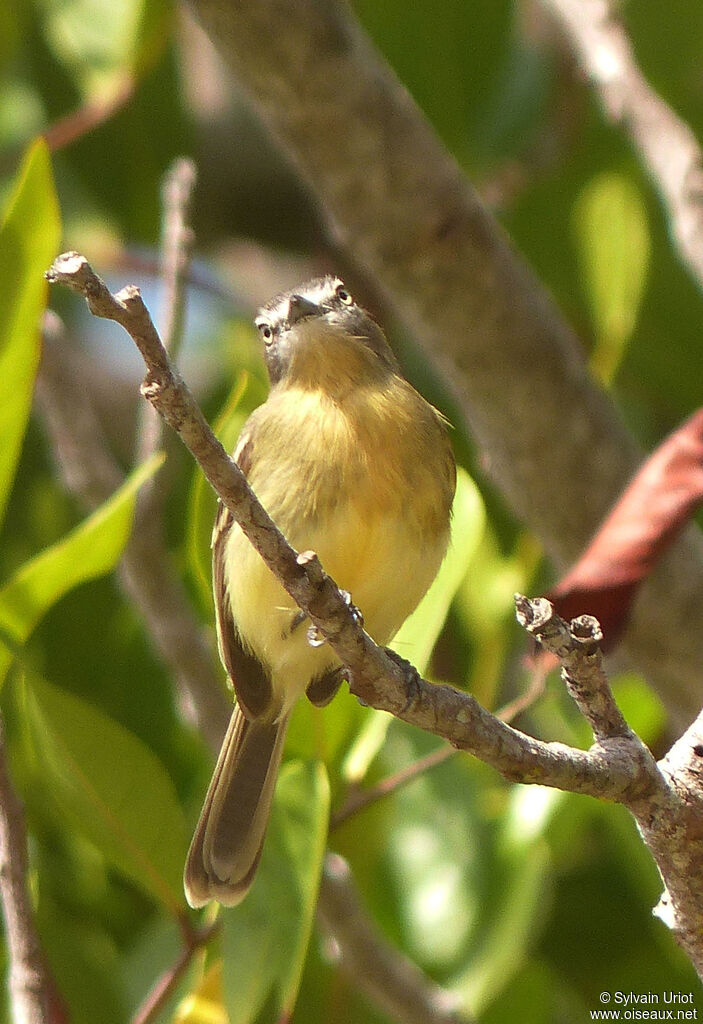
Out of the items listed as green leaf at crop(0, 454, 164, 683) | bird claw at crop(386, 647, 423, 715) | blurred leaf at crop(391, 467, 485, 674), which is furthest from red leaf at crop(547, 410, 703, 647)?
green leaf at crop(0, 454, 164, 683)

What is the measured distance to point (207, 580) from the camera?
2711 mm

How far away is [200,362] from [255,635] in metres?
2.85

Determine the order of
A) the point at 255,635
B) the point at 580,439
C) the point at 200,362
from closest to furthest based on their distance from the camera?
1. the point at 255,635
2. the point at 580,439
3. the point at 200,362

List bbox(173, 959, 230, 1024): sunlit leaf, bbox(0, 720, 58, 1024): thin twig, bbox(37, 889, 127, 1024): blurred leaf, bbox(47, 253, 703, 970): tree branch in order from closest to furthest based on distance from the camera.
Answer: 1. bbox(47, 253, 703, 970): tree branch
2. bbox(0, 720, 58, 1024): thin twig
3. bbox(173, 959, 230, 1024): sunlit leaf
4. bbox(37, 889, 127, 1024): blurred leaf

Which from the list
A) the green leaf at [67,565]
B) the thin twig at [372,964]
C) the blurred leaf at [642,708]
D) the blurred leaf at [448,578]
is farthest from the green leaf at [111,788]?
the blurred leaf at [642,708]

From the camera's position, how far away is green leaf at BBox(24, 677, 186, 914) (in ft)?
8.05

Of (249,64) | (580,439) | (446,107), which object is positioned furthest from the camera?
(446,107)

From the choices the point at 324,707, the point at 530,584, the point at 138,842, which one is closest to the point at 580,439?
the point at 530,584

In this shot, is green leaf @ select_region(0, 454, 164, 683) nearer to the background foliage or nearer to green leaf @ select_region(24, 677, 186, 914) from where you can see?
the background foliage

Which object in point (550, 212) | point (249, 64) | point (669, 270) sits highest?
point (249, 64)

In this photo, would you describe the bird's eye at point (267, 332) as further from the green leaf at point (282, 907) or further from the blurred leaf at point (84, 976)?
the blurred leaf at point (84, 976)

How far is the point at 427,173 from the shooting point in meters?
3.08

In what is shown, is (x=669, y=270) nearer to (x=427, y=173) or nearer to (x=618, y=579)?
(x=427, y=173)

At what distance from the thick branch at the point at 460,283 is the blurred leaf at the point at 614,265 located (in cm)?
15
